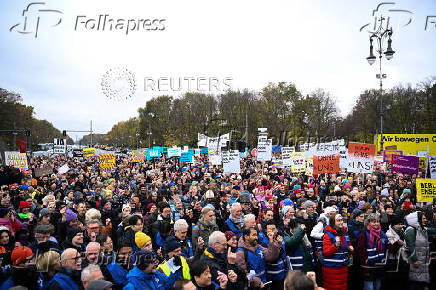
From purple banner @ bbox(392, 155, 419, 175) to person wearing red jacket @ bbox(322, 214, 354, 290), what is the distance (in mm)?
7992

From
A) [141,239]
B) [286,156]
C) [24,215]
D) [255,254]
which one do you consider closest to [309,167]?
[286,156]

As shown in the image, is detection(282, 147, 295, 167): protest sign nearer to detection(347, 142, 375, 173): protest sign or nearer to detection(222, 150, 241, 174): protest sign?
detection(222, 150, 241, 174): protest sign

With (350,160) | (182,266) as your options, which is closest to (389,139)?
(350,160)

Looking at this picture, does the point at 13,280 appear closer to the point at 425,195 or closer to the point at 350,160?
the point at 425,195

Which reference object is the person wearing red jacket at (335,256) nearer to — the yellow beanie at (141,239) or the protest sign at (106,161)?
the yellow beanie at (141,239)

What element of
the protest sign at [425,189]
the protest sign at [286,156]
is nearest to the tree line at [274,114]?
the protest sign at [286,156]

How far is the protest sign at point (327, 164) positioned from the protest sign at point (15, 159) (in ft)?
45.3

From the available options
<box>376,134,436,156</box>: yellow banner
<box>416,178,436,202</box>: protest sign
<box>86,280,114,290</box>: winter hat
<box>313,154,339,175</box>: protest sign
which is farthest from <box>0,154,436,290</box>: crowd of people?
<box>376,134,436,156</box>: yellow banner

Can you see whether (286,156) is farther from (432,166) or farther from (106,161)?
(106,161)

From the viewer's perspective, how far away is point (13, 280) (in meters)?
3.90

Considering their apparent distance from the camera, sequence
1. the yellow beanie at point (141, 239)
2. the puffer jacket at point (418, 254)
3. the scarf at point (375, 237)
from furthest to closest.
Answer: the puffer jacket at point (418, 254) < the scarf at point (375, 237) < the yellow beanie at point (141, 239)

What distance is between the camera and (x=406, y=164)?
12.3 metres

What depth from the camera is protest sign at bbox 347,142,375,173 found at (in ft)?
36.7

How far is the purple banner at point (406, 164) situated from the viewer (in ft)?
39.5
